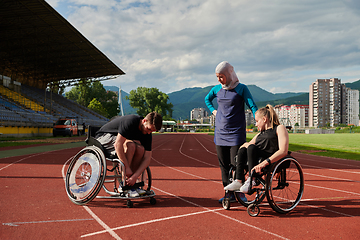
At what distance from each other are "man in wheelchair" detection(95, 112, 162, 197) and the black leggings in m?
1.19

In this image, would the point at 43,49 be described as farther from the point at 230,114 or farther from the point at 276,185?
the point at 276,185

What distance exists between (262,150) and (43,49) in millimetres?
33837

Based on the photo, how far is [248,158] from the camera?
3.43 meters

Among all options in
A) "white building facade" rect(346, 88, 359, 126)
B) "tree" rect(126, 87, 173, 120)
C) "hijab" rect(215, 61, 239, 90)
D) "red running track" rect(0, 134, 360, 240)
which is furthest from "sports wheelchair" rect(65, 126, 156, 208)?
"white building facade" rect(346, 88, 359, 126)

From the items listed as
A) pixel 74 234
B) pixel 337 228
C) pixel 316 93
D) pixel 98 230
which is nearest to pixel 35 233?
pixel 74 234

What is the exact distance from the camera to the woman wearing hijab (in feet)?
12.6

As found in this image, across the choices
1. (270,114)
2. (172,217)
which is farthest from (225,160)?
(172,217)

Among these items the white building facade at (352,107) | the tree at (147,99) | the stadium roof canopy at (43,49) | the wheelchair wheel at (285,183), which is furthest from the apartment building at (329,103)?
the wheelchair wheel at (285,183)

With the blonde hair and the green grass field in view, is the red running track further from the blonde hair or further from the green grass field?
the green grass field

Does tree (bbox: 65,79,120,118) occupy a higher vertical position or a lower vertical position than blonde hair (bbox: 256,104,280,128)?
higher

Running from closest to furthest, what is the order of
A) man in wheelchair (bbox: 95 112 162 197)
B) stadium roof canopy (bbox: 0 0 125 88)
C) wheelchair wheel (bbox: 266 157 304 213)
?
wheelchair wheel (bbox: 266 157 304 213), man in wheelchair (bbox: 95 112 162 197), stadium roof canopy (bbox: 0 0 125 88)

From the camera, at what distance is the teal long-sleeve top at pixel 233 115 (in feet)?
12.6

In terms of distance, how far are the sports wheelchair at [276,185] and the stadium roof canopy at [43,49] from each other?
21.9 m

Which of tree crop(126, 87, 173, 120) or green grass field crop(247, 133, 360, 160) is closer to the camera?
green grass field crop(247, 133, 360, 160)
